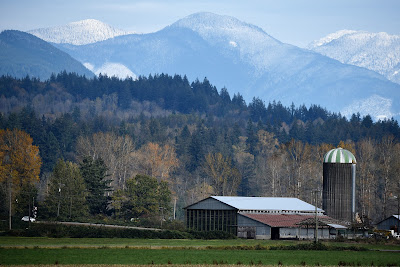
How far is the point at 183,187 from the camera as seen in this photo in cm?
17425

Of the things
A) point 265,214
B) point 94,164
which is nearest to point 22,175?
point 94,164

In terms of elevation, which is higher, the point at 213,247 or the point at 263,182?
the point at 263,182

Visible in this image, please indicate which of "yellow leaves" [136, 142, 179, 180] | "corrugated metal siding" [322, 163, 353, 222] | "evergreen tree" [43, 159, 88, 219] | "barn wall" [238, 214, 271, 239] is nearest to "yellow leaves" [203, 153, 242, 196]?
"yellow leaves" [136, 142, 179, 180]

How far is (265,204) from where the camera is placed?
356 ft

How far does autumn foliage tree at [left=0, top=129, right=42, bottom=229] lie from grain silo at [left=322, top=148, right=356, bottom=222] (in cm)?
4205

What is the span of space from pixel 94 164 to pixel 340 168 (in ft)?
125

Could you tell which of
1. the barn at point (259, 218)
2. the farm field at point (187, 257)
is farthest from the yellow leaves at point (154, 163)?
the farm field at point (187, 257)

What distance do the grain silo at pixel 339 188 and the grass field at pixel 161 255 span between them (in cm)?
4382

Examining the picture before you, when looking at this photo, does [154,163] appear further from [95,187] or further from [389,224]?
[389,224]

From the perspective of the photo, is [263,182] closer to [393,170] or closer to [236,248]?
[393,170]

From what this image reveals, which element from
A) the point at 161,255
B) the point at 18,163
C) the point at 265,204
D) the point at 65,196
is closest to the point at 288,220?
the point at 265,204

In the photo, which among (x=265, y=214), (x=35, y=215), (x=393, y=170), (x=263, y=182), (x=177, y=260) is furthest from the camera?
(x=263, y=182)

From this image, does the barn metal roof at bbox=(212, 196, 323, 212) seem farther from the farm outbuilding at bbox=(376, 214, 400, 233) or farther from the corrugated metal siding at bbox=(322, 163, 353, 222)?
the farm outbuilding at bbox=(376, 214, 400, 233)

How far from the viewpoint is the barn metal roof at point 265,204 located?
105562 millimetres
